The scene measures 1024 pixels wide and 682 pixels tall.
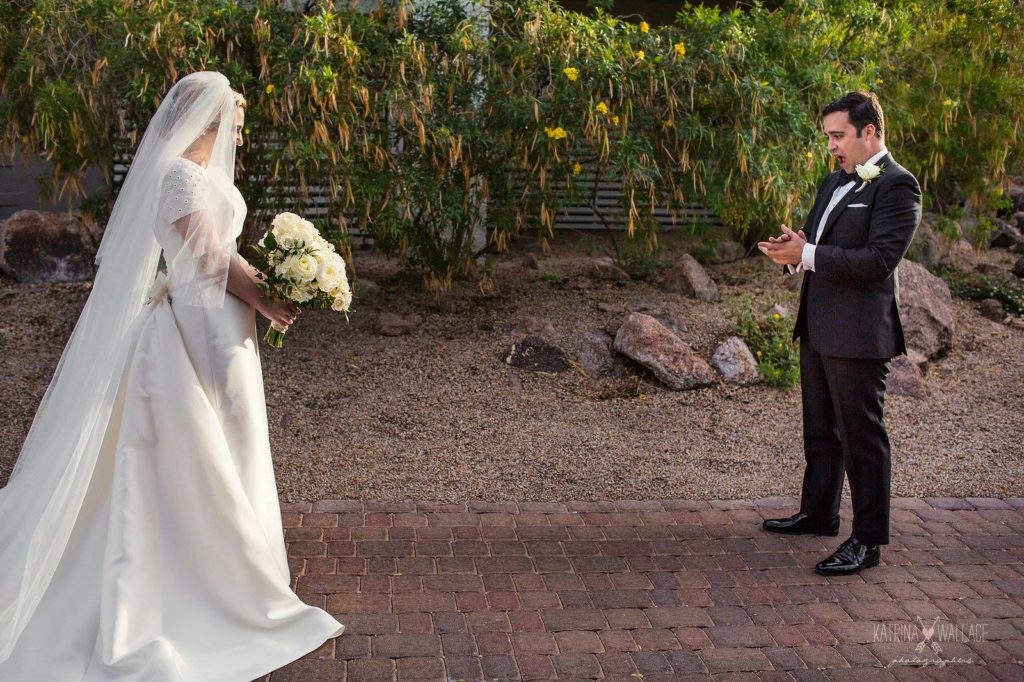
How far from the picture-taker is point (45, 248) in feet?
25.0

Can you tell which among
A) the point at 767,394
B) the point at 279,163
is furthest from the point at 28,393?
the point at 767,394

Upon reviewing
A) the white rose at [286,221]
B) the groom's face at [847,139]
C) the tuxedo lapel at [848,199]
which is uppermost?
the groom's face at [847,139]

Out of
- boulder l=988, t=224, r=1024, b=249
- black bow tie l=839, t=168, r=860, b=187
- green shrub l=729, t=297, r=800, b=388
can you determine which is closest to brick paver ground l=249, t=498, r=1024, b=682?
green shrub l=729, t=297, r=800, b=388

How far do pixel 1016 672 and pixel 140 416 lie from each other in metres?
3.41

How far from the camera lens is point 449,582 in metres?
4.24

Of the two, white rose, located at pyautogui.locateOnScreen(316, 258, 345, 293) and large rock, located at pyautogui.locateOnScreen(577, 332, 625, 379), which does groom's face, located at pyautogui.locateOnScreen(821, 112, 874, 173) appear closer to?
white rose, located at pyautogui.locateOnScreen(316, 258, 345, 293)

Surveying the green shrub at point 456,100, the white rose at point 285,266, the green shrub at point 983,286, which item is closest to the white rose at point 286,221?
the white rose at point 285,266

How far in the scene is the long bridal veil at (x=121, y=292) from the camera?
12.1 feet

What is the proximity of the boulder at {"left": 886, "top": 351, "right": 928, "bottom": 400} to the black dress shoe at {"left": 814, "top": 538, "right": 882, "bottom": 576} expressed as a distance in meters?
2.53

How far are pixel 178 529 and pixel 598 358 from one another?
3.62 meters

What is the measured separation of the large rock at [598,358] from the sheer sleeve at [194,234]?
132 inches

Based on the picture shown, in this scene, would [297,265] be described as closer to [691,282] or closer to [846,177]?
[846,177]

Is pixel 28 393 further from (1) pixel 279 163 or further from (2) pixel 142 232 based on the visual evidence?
(2) pixel 142 232

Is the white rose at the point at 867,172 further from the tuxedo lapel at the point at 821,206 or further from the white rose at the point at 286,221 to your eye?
the white rose at the point at 286,221
